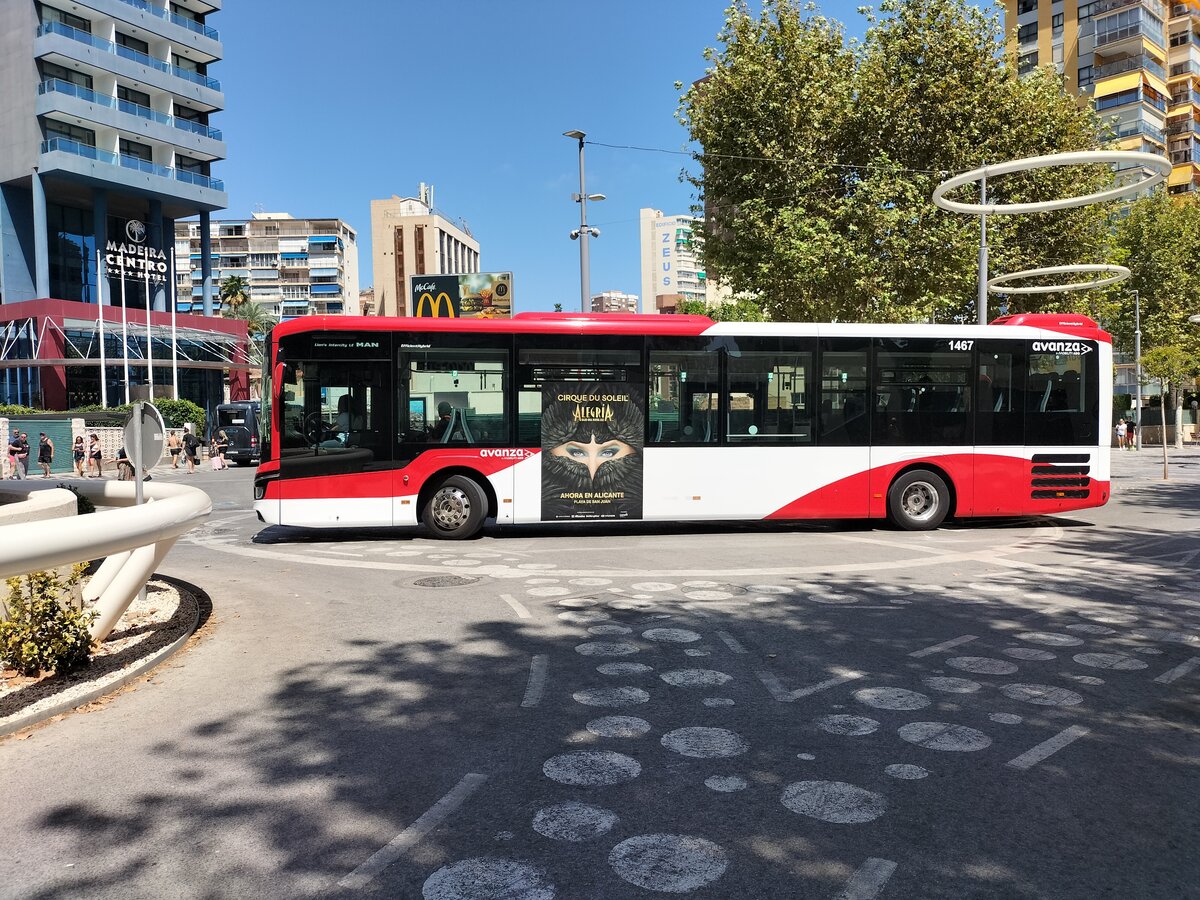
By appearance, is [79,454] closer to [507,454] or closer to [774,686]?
[507,454]

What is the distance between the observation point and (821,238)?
21.4 metres

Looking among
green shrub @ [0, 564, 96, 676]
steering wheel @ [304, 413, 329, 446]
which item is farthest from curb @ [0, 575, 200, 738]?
steering wheel @ [304, 413, 329, 446]

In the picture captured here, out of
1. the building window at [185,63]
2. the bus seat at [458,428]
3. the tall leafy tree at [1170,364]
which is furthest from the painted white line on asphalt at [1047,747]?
the building window at [185,63]

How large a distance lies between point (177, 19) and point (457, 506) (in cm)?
5215

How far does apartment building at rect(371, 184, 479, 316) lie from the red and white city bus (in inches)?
4497

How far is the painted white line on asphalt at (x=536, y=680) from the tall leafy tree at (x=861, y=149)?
17164mm

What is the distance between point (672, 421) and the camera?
493 inches

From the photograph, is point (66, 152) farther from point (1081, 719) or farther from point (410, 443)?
point (1081, 719)

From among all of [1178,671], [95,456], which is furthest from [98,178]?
[1178,671]

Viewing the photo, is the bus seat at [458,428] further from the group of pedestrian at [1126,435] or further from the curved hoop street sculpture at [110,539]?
the group of pedestrian at [1126,435]

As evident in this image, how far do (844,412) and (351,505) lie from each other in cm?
723

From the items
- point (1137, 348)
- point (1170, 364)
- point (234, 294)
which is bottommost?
point (1170, 364)

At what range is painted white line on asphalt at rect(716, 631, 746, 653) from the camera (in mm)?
6324

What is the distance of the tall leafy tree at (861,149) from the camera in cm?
2189
